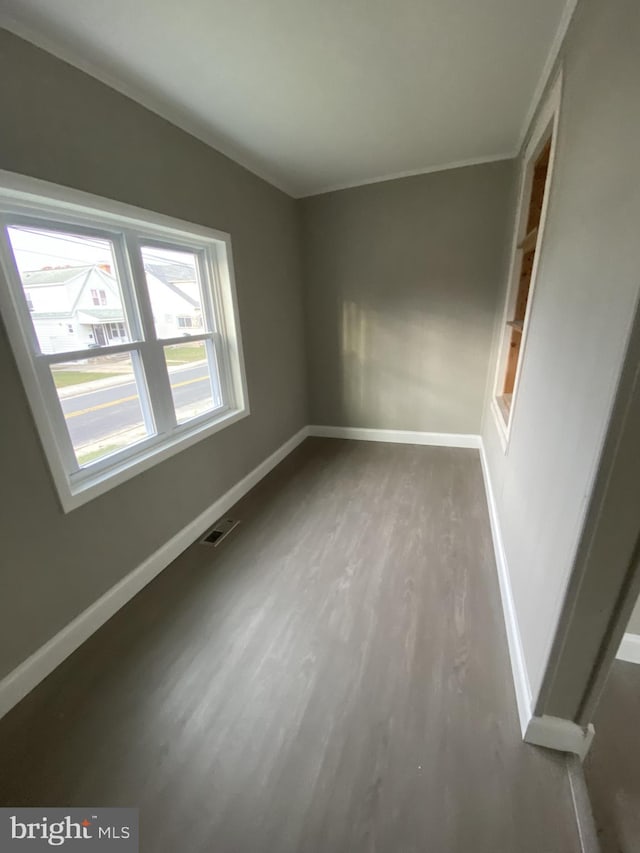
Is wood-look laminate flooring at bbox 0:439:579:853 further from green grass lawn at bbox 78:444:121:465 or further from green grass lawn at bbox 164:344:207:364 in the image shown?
green grass lawn at bbox 164:344:207:364

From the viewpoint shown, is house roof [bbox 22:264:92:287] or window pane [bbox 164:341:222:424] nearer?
house roof [bbox 22:264:92:287]

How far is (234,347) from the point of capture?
266cm

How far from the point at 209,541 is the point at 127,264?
172cm

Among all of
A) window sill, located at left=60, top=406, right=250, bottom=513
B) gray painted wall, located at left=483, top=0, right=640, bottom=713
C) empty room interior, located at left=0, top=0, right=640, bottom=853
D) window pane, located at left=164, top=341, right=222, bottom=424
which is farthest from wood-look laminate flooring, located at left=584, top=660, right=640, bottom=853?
window pane, located at left=164, top=341, right=222, bottom=424

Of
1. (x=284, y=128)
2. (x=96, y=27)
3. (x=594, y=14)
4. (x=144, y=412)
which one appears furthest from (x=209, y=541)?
(x=594, y=14)

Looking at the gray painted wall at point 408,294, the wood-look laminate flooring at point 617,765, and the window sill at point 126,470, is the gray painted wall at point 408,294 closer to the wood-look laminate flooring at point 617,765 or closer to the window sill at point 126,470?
the window sill at point 126,470

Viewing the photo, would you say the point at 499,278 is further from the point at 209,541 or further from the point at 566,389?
the point at 209,541

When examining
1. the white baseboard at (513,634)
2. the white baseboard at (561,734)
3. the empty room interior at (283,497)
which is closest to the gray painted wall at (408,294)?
the empty room interior at (283,497)

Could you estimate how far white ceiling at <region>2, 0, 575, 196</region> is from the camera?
130cm

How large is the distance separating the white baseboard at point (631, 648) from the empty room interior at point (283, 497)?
16 mm

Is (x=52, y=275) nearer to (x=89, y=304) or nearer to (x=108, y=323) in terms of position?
(x=89, y=304)

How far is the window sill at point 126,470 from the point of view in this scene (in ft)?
5.09

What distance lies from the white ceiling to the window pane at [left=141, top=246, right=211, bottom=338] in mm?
701

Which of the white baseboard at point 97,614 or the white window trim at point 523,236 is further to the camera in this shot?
the white window trim at point 523,236
